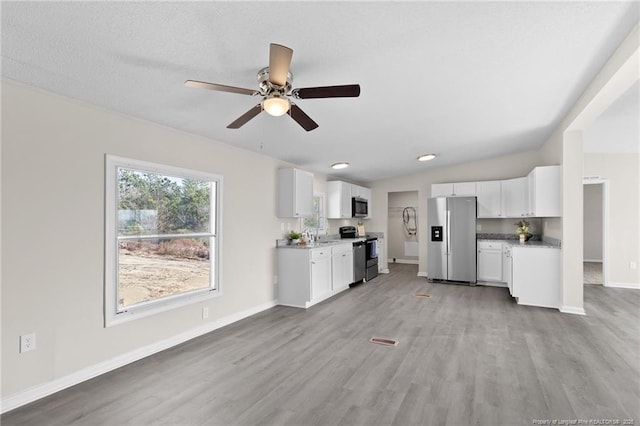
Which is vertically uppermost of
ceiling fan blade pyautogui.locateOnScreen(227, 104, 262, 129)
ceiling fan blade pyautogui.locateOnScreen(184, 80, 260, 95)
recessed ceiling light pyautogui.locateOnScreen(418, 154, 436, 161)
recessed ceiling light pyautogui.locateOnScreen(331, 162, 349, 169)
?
recessed ceiling light pyautogui.locateOnScreen(418, 154, 436, 161)

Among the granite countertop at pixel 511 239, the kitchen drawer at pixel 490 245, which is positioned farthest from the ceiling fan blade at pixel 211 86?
the kitchen drawer at pixel 490 245

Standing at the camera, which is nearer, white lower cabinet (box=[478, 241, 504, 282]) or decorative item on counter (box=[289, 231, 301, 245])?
decorative item on counter (box=[289, 231, 301, 245])

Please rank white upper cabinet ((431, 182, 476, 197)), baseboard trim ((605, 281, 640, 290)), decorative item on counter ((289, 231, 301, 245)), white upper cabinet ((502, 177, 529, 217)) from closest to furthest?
decorative item on counter ((289, 231, 301, 245)) → baseboard trim ((605, 281, 640, 290)) → white upper cabinet ((502, 177, 529, 217)) → white upper cabinet ((431, 182, 476, 197))

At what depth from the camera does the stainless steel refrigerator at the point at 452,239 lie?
657cm

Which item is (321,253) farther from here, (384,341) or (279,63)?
(279,63)

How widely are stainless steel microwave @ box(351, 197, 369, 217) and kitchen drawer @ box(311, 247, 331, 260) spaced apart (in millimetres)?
1973

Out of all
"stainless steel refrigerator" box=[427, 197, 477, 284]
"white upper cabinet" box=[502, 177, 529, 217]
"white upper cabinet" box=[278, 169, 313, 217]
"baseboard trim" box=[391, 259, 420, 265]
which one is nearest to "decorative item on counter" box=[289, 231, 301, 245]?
"white upper cabinet" box=[278, 169, 313, 217]

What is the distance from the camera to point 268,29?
2.02 m

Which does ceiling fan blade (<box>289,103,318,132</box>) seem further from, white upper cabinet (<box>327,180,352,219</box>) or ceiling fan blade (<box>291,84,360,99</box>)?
white upper cabinet (<box>327,180,352,219</box>)

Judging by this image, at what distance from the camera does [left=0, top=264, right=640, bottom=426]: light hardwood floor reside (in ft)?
7.32

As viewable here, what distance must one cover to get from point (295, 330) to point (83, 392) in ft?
6.85

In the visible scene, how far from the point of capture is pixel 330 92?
7.29ft

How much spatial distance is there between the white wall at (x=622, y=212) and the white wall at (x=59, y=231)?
7529mm

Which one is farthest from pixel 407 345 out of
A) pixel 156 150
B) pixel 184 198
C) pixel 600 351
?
pixel 156 150
